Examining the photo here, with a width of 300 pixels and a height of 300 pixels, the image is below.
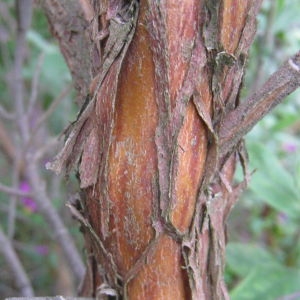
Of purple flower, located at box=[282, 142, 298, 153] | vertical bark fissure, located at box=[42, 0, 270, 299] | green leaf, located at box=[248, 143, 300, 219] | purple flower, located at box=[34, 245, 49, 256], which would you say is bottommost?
vertical bark fissure, located at box=[42, 0, 270, 299]

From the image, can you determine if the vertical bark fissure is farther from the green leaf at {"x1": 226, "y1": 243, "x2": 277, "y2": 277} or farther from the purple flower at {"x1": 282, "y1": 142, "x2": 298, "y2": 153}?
the purple flower at {"x1": 282, "y1": 142, "x2": 298, "y2": 153}

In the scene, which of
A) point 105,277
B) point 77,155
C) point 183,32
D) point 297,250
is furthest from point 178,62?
point 297,250

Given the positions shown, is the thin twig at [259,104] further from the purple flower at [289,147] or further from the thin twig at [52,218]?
the purple flower at [289,147]

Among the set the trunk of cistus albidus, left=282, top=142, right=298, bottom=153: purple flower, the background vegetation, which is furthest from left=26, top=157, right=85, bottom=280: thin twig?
left=282, top=142, right=298, bottom=153: purple flower

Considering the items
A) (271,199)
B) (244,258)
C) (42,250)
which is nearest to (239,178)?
(271,199)

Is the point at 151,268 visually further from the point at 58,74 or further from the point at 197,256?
the point at 58,74

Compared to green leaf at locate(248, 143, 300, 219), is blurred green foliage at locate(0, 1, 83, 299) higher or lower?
higher

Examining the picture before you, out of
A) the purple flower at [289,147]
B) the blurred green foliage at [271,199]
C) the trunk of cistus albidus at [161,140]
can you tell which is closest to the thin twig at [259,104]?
the trunk of cistus albidus at [161,140]

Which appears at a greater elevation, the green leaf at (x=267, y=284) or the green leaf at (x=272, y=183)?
the green leaf at (x=272, y=183)
